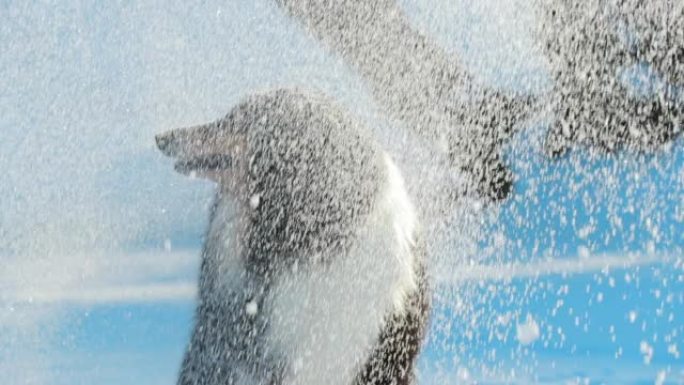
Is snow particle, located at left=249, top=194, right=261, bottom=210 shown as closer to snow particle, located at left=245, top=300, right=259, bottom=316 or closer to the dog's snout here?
snow particle, located at left=245, top=300, right=259, bottom=316

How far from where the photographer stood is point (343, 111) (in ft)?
20.1

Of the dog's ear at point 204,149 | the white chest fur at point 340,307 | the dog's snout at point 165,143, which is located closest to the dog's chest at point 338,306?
the white chest fur at point 340,307

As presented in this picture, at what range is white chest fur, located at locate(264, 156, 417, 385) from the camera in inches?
225

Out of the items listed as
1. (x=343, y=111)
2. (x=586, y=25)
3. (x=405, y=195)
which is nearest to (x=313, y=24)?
(x=343, y=111)

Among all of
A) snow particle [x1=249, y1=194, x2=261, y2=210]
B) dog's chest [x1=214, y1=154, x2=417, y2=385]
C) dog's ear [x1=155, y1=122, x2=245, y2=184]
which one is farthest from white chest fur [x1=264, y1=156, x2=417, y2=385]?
dog's ear [x1=155, y1=122, x2=245, y2=184]

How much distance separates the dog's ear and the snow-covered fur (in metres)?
0.12

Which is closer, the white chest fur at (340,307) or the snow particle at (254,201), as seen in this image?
the white chest fur at (340,307)

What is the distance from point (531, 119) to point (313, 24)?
4.38 ft

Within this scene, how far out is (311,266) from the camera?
5789mm

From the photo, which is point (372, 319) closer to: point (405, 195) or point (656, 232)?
point (405, 195)

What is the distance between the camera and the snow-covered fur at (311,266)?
18.8ft

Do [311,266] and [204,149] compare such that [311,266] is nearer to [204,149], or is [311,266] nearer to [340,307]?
[340,307]

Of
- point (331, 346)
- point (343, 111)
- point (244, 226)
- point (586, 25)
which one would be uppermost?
point (586, 25)

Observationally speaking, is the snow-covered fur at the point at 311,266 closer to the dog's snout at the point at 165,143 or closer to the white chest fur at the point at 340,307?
the white chest fur at the point at 340,307
